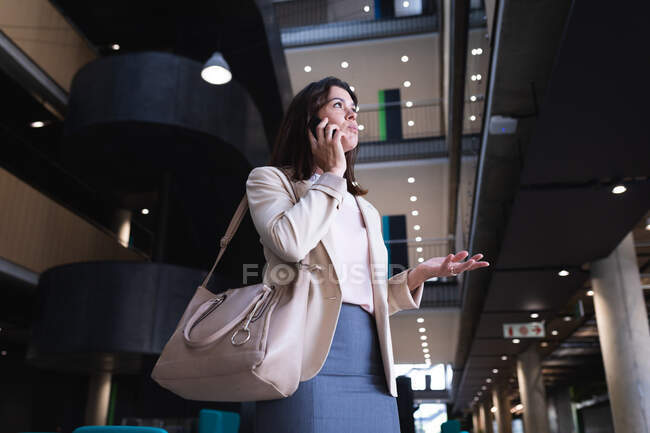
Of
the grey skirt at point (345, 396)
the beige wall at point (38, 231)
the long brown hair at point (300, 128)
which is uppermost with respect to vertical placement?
the beige wall at point (38, 231)

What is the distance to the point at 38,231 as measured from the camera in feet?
35.2

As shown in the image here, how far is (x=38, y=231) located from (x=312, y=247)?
35.5ft

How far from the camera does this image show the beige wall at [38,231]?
10.0m

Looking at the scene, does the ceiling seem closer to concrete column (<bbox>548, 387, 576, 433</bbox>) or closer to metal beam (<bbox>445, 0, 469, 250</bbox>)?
metal beam (<bbox>445, 0, 469, 250</bbox>)

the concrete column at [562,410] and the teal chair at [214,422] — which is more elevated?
the concrete column at [562,410]

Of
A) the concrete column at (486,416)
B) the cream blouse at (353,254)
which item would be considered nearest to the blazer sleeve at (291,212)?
the cream blouse at (353,254)

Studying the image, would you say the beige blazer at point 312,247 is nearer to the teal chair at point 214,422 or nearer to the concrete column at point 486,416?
the teal chair at point 214,422

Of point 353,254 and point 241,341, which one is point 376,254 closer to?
point 353,254

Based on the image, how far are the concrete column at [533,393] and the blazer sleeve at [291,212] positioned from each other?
1646 cm

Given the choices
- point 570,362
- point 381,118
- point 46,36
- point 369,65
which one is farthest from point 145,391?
point 570,362

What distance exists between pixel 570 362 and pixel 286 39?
16.2m

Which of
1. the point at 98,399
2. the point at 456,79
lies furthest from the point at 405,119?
the point at 98,399

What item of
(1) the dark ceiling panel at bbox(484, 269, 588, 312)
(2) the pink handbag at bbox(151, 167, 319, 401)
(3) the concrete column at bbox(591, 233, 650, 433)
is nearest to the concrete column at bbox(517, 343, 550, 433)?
(1) the dark ceiling panel at bbox(484, 269, 588, 312)

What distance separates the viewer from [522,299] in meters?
11.2
